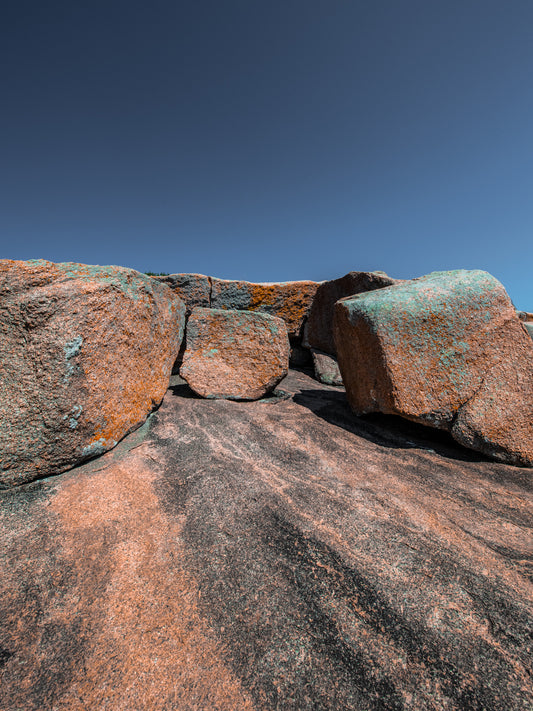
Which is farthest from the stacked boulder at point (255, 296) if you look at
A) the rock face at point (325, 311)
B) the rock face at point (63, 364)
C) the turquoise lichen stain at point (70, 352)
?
the turquoise lichen stain at point (70, 352)

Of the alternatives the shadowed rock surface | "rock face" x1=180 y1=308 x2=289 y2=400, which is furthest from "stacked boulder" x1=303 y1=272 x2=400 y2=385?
the shadowed rock surface

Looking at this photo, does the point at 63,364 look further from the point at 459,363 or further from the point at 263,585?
the point at 459,363

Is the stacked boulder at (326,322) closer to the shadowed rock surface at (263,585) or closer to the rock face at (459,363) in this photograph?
the rock face at (459,363)

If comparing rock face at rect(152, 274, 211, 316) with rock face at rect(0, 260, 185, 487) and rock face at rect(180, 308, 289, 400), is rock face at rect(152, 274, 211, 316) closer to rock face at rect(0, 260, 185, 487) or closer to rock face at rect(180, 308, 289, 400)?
rock face at rect(180, 308, 289, 400)

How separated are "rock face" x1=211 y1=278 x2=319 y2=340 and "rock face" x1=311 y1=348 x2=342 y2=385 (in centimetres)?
59

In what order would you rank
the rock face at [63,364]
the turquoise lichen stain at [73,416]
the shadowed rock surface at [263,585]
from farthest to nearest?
the turquoise lichen stain at [73,416] < the rock face at [63,364] < the shadowed rock surface at [263,585]

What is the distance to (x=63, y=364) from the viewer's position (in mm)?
2098

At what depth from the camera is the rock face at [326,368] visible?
4828mm

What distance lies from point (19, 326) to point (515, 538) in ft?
10.5

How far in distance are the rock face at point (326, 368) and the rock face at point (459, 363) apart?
1.85 m

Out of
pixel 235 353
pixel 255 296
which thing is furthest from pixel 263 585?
pixel 255 296

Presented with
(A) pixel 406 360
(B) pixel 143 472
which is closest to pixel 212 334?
(B) pixel 143 472

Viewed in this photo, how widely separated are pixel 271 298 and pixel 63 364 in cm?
344

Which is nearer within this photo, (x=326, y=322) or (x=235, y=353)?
(x=235, y=353)
